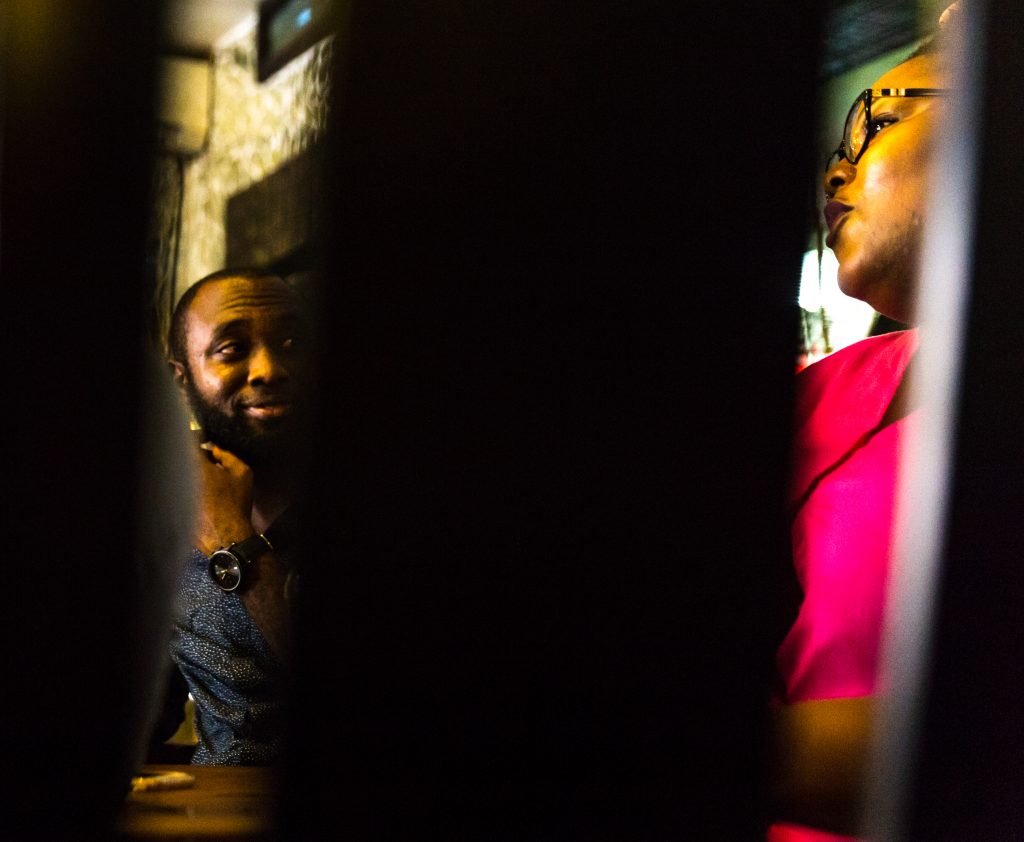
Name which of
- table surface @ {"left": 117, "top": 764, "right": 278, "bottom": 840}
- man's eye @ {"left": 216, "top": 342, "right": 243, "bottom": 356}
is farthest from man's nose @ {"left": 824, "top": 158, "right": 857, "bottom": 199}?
table surface @ {"left": 117, "top": 764, "right": 278, "bottom": 840}

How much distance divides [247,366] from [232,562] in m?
0.19

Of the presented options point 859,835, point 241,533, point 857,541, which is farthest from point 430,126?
point 859,835

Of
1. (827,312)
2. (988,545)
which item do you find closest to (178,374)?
(827,312)

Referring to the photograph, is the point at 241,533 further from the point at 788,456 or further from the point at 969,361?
the point at 969,361

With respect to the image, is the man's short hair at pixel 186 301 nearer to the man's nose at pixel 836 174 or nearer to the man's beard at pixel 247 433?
the man's beard at pixel 247 433

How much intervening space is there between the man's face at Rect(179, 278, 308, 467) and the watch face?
97mm

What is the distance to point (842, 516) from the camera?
1.38 m

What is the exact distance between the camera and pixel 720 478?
4.28 ft

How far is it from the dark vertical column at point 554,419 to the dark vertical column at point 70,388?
0.60 ft

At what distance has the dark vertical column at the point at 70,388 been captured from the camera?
1.08m

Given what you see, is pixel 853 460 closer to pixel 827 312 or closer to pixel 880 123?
pixel 827 312

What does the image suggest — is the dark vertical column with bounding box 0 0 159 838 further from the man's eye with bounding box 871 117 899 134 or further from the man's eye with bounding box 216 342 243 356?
the man's eye with bounding box 871 117 899 134

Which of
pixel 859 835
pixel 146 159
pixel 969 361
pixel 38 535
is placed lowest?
pixel 859 835

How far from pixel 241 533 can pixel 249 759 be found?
218mm
